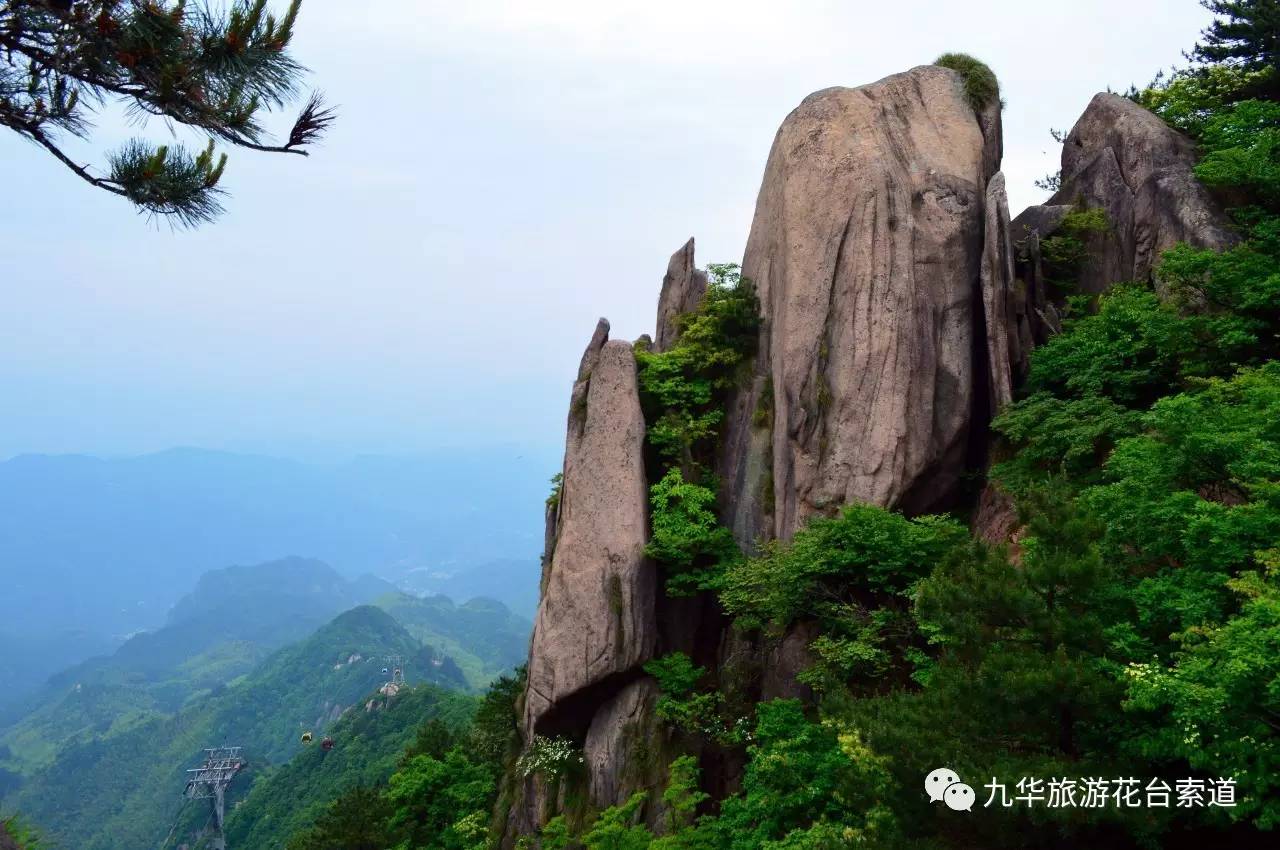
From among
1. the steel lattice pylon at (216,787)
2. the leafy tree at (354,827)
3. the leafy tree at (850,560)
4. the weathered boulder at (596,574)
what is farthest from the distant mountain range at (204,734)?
the leafy tree at (850,560)

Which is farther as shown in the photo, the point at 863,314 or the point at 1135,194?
the point at 1135,194

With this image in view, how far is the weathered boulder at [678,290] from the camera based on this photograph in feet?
68.0

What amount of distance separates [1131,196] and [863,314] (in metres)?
6.88

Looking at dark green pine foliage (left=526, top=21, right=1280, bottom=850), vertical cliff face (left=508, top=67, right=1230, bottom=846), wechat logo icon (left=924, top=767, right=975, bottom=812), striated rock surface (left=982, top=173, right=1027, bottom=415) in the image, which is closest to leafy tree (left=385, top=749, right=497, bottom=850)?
vertical cliff face (left=508, top=67, right=1230, bottom=846)

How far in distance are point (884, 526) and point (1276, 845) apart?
6.89 metres

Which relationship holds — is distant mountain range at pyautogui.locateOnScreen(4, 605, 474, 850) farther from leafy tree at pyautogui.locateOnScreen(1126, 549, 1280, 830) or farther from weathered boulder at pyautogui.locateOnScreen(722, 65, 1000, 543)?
leafy tree at pyautogui.locateOnScreen(1126, 549, 1280, 830)

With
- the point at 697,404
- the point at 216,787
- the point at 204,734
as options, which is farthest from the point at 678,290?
the point at 204,734

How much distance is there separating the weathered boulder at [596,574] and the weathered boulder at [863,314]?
8.40 feet

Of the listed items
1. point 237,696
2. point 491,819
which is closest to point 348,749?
point 491,819

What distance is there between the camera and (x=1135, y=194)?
17.0 meters

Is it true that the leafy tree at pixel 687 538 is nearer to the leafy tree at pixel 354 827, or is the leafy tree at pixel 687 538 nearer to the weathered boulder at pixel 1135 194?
the weathered boulder at pixel 1135 194

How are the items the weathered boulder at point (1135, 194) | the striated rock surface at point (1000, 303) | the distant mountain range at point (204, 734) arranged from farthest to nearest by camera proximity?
the distant mountain range at point (204, 734) → the striated rock surface at point (1000, 303) → the weathered boulder at point (1135, 194)

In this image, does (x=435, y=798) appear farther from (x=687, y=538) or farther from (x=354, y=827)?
(x=687, y=538)

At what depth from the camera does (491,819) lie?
1848cm
